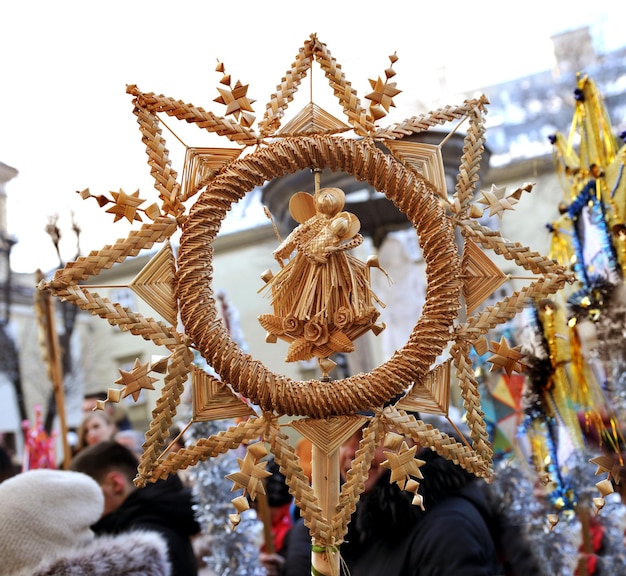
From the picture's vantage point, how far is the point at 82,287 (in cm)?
107

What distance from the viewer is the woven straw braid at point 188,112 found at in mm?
1115

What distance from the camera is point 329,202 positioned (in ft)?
3.78

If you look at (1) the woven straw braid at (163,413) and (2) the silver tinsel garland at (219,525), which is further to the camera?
(2) the silver tinsel garland at (219,525)

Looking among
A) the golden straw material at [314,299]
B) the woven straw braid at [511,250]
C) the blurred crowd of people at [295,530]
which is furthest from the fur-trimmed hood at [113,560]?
the woven straw braid at [511,250]

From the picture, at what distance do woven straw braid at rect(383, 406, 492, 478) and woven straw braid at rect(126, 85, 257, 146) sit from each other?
1.52ft

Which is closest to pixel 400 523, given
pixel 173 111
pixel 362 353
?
pixel 173 111

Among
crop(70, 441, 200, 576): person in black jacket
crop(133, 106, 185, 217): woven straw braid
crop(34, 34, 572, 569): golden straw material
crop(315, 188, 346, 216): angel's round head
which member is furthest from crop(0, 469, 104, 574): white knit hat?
crop(315, 188, 346, 216): angel's round head

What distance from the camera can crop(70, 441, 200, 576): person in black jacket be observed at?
1739 mm

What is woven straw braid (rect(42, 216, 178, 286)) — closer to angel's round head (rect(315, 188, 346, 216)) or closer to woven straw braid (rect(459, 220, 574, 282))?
angel's round head (rect(315, 188, 346, 216))

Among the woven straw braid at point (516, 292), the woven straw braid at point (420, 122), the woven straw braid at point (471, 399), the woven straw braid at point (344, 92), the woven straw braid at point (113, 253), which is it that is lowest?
the woven straw braid at point (471, 399)

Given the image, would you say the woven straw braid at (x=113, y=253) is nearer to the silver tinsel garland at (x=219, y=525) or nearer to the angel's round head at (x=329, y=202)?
the angel's round head at (x=329, y=202)

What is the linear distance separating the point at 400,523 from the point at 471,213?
596mm

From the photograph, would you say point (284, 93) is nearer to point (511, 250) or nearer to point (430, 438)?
point (511, 250)

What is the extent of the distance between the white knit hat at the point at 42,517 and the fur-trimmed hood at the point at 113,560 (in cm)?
2
